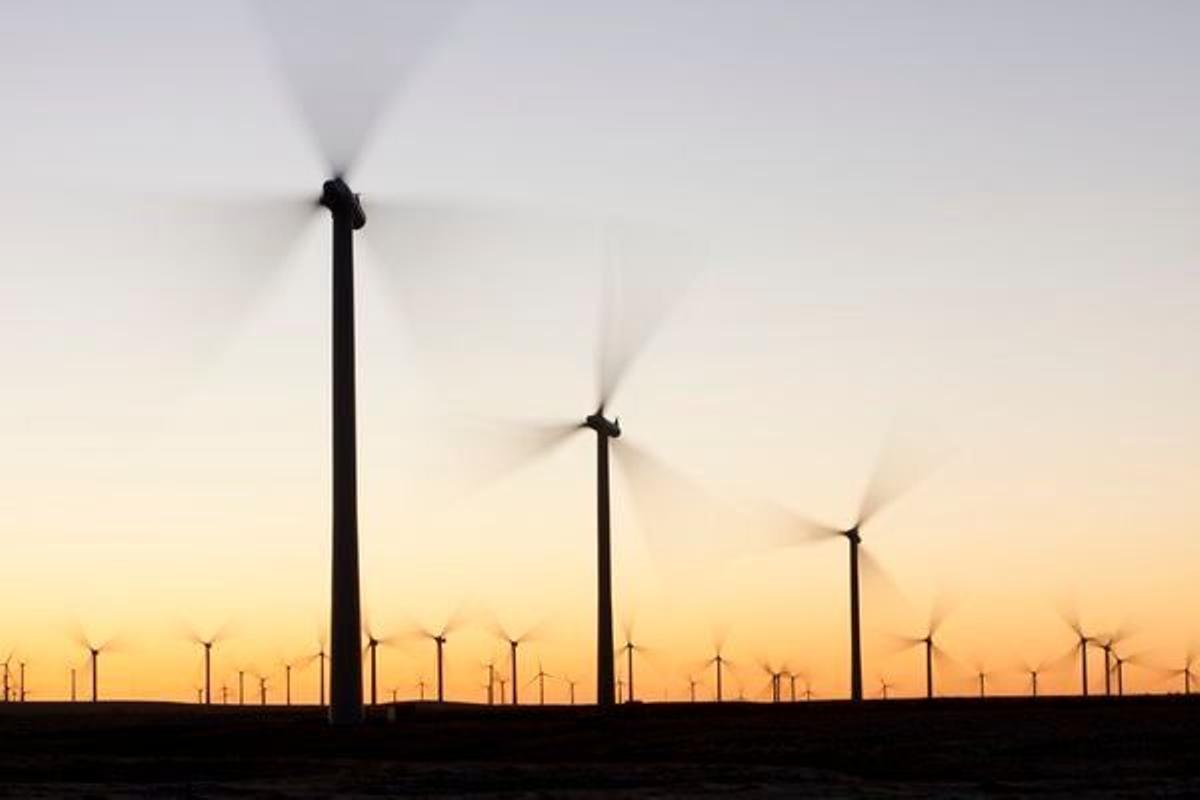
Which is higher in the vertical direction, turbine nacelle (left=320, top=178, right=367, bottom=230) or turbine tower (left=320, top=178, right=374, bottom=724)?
turbine nacelle (left=320, top=178, right=367, bottom=230)

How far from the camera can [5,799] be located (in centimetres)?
5488

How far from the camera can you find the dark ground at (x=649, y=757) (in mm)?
59656

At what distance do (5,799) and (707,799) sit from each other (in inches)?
610

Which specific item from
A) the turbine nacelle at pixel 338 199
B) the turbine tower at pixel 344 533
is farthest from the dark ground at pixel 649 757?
the turbine nacelle at pixel 338 199

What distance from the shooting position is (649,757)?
243ft

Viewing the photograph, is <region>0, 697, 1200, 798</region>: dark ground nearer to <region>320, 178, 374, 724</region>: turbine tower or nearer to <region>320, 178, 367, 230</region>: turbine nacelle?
<region>320, 178, 374, 724</region>: turbine tower

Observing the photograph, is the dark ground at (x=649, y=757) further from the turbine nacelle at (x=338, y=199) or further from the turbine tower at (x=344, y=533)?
the turbine nacelle at (x=338, y=199)

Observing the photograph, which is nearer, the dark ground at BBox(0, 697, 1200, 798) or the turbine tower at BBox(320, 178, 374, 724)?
the dark ground at BBox(0, 697, 1200, 798)

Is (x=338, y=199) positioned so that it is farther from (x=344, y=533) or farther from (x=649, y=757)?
(x=649, y=757)

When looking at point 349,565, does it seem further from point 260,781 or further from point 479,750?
point 260,781

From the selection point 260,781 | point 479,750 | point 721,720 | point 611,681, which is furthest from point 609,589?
point 260,781

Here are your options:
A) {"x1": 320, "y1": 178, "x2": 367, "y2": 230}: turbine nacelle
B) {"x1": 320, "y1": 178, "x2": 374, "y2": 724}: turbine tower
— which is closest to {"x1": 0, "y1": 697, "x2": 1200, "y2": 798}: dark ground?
{"x1": 320, "y1": 178, "x2": 374, "y2": 724}: turbine tower

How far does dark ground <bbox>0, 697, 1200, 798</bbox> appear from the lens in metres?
59.7

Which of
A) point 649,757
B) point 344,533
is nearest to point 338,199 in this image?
point 344,533
